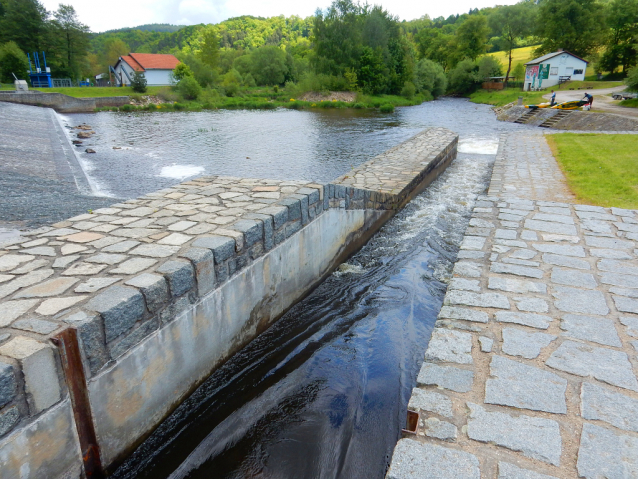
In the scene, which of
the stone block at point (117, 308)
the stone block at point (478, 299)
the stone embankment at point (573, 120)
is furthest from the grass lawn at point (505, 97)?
the stone block at point (117, 308)

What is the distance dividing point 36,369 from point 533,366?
10.3ft

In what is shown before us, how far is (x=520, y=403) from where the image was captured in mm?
2680

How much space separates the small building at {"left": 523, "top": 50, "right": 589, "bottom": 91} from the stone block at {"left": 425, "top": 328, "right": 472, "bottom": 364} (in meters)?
50.7

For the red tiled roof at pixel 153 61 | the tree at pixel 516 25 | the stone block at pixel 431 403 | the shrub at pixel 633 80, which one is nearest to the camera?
the stone block at pixel 431 403

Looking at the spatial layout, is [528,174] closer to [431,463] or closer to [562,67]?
[431,463]

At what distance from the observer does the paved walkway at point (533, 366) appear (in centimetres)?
230

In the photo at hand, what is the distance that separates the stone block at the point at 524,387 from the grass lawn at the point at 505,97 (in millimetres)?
34818

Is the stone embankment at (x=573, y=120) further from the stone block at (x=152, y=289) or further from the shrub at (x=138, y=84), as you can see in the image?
the shrub at (x=138, y=84)

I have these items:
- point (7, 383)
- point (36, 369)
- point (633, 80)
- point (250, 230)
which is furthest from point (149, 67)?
point (7, 383)

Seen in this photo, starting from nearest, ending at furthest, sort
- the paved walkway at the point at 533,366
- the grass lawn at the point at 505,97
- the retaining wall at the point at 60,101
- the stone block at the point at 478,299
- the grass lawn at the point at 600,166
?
the paved walkway at the point at 533,366, the stone block at the point at 478,299, the grass lawn at the point at 600,166, the retaining wall at the point at 60,101, the grass lawn at the point at 505,97

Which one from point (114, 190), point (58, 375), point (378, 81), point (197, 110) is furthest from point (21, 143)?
point (378, 81)

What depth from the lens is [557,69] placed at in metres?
45.5

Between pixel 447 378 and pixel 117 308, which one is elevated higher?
pixel 117 308

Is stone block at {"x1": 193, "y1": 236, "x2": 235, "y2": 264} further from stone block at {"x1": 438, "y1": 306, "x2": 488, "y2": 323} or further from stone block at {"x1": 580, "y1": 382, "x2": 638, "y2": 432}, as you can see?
stone block at {"x1": 580, "y1": 382, "x2": 638, "y2": 432}
